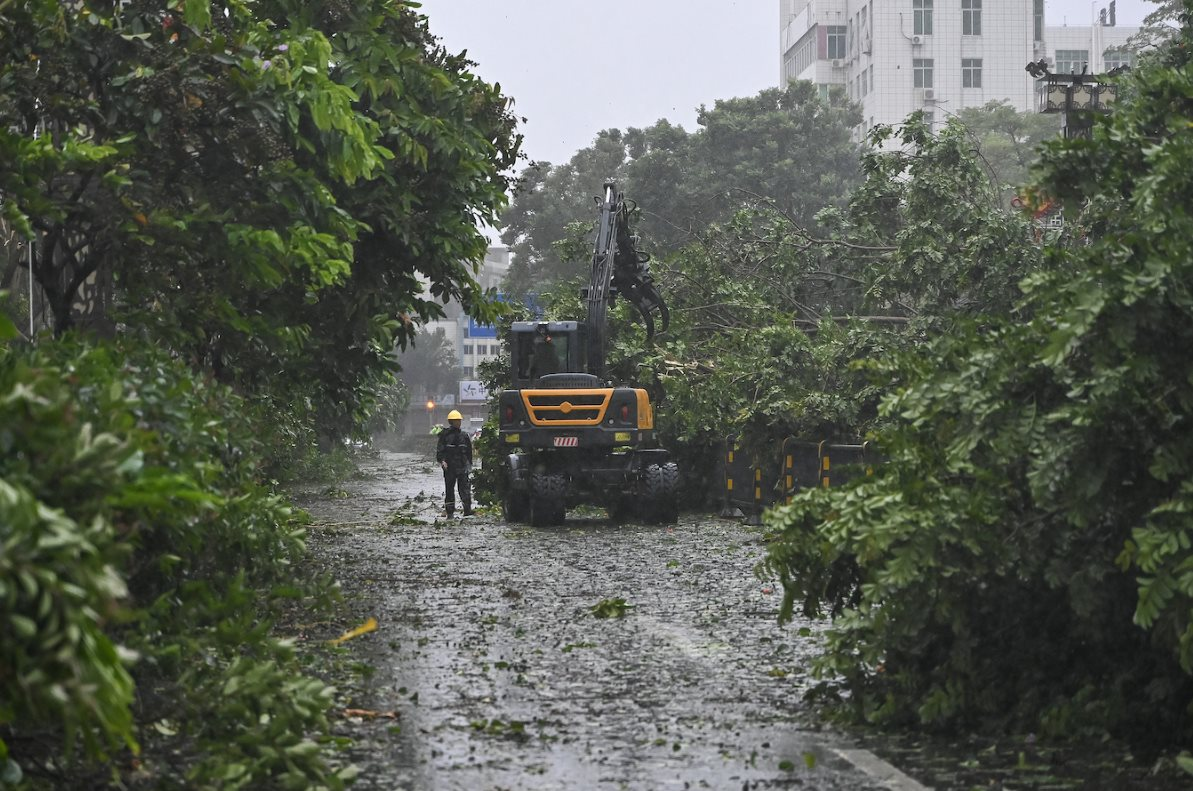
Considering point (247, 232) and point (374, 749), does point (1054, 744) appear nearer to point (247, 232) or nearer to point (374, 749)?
point (374, 749)

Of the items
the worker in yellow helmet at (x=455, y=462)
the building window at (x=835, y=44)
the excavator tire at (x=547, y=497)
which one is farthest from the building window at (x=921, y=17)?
the excavator tire at (x=547, y=497)

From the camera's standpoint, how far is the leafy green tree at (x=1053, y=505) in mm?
7562

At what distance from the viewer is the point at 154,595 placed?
867 cm

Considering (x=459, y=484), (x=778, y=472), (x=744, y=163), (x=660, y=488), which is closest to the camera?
(x=660, y=488)

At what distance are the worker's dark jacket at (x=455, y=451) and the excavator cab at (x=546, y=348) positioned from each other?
248 cm

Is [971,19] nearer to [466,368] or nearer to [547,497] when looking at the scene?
[466,368]

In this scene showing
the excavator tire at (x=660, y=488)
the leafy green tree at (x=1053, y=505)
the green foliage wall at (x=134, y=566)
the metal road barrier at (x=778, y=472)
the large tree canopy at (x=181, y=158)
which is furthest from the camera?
the excavator tire at (x=660, y=488)

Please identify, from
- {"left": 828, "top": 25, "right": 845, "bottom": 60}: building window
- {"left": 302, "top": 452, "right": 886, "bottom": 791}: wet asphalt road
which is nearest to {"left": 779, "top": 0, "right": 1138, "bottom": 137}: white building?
{"left": 828, "top": 25, "right": 845, "bottom": 60}: building window

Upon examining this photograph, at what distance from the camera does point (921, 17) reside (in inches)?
3708

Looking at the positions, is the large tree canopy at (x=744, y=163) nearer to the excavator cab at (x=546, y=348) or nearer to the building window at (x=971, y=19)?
the building window at (x=971, y=19)

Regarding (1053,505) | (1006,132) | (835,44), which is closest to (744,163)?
(1006,132)

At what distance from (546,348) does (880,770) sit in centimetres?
1994

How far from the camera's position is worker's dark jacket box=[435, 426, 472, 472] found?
28734 mm

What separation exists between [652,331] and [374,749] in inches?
788
